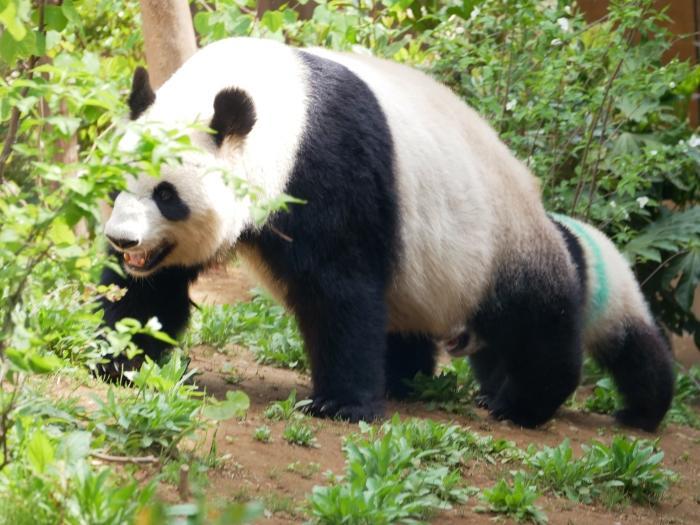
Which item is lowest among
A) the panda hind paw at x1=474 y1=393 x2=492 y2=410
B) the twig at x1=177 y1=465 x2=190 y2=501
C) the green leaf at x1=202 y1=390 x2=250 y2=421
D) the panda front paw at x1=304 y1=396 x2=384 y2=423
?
the panda hind paw at x1=474 y1=393 x2=492 y2=410

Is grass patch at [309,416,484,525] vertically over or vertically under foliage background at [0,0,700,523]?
under

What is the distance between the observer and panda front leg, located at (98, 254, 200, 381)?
200 inches

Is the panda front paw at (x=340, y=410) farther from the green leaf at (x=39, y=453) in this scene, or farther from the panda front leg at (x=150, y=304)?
the green leaf at (x=39, y=453)

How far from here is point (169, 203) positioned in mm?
4637

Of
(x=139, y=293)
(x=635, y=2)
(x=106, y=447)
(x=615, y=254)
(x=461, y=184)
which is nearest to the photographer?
(x=106, y=447)

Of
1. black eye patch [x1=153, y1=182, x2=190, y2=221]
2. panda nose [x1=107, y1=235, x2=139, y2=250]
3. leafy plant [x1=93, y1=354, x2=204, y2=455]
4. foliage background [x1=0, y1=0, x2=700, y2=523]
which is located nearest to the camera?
leafy plant [x1=93, y1=354, x2=204, y2=455]

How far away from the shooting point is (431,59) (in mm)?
8273

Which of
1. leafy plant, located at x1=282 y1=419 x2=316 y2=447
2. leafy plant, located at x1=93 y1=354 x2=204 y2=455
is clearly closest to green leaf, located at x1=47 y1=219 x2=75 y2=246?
leafy plant, located at x1=93 y1=354 x2=204 y2=455

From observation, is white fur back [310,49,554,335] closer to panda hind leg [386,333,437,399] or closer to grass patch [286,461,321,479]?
panda hind leg [386,333,437,399]

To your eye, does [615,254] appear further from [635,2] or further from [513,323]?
[635,2]

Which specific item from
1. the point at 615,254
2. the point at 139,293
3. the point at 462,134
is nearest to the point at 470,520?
the point at 139,293

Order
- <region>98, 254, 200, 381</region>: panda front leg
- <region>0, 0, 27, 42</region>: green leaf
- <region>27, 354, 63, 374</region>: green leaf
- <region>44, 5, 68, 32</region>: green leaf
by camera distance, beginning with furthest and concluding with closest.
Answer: <region>98, 254, 200, 381</region>: panda front leg < <region>44, 5, 68, 32</region>: green leaf < <region>0, 0, 27, 42</region>: green leaf < <region>27, 354, 63, 374</region>: green leaf

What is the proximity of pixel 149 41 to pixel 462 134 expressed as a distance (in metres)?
2.07

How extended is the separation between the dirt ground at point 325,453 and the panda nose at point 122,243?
2.61 feet
